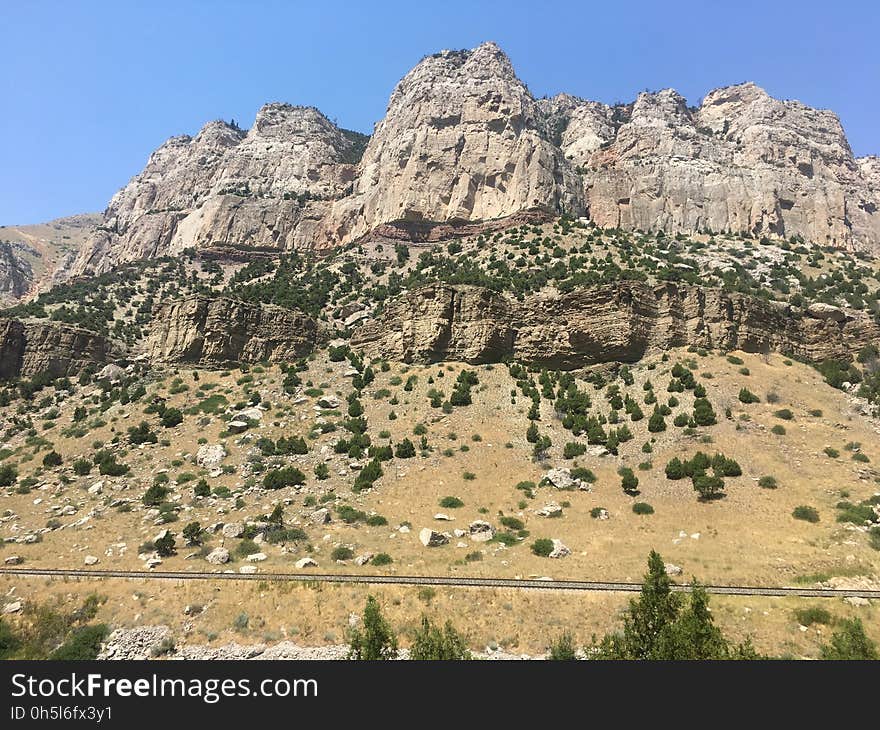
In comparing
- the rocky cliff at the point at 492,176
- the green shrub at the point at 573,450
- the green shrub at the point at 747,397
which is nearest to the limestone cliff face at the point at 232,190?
the rocky cliff at the point at 492,176

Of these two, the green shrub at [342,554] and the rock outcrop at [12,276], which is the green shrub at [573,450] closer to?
the green shrub at [342,554]

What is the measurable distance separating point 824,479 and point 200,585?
3193 cm

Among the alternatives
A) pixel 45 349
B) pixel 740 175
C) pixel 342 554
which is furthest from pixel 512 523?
pixel 740 175

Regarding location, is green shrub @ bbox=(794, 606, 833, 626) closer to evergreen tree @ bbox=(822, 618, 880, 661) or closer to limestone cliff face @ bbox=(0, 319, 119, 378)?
evergreen tree @ bbox=(822, 618, 880, 661)

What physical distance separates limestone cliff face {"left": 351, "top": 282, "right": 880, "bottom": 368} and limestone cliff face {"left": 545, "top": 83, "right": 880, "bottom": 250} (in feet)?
151

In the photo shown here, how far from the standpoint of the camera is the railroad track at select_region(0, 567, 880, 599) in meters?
17.1

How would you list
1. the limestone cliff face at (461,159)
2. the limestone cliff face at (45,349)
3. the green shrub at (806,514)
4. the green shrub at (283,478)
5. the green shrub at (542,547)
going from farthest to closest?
the limestone cliff face at (461,159) → the limestone cliff face at (45,349) → the green shrub at (283,478) → the green shrub at (806,514) → the green shrub at (542,547)

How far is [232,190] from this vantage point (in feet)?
347

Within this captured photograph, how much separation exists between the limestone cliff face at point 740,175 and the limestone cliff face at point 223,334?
63.8 meters

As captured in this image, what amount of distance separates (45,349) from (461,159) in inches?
2712

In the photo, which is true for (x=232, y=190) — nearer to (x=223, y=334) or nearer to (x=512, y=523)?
(x=223, y=334)

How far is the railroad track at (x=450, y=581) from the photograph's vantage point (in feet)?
56.0

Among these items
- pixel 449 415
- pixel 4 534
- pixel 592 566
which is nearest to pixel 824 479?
pixel 592 566

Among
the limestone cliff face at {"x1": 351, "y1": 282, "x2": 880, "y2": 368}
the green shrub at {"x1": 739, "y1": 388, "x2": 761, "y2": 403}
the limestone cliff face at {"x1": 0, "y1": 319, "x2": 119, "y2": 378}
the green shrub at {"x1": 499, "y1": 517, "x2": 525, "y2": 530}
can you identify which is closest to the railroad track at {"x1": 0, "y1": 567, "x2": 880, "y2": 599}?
the green shrub at {"x1": 499, "y1": 517, "x2": 525, "y2": 530}
